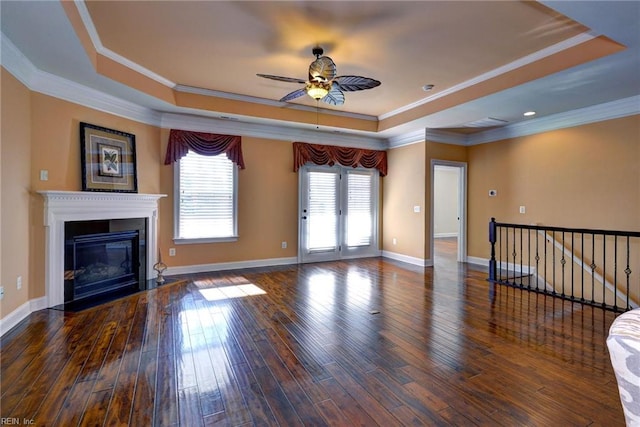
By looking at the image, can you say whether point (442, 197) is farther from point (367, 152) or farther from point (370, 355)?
point (370, 355)

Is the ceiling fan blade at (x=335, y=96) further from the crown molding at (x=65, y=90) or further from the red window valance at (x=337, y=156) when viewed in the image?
the crown molding at (x=65, y=90)

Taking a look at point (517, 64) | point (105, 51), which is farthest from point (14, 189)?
point (517, 64)

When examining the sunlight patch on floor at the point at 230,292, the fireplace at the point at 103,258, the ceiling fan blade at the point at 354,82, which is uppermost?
the ceiling fan blade at the point at 354,82

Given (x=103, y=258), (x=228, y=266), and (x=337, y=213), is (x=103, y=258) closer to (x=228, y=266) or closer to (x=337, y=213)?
(x=228, y=266)

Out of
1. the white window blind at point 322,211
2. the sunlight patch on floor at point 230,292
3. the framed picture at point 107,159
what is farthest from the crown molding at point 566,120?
the framed picture at point 107,159

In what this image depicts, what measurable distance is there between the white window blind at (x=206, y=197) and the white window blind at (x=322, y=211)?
62.3 inches

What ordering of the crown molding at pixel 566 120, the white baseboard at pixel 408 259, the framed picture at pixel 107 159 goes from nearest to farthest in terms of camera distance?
the framed picture at pixel 107 159 < the crown molding at pixel 566 120 < the white baseboard at pixel 408 259

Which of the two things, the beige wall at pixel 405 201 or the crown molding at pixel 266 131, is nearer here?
the crown molding at pixel 266 131

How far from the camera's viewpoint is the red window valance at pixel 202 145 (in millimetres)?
5094

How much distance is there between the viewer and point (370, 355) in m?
2.54

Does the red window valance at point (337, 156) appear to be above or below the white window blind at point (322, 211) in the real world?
above

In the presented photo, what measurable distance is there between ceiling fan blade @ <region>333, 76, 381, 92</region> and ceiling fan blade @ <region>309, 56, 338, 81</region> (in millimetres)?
117

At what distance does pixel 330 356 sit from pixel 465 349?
1174 mm

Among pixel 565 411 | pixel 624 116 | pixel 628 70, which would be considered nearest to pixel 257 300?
pixel 565 411
